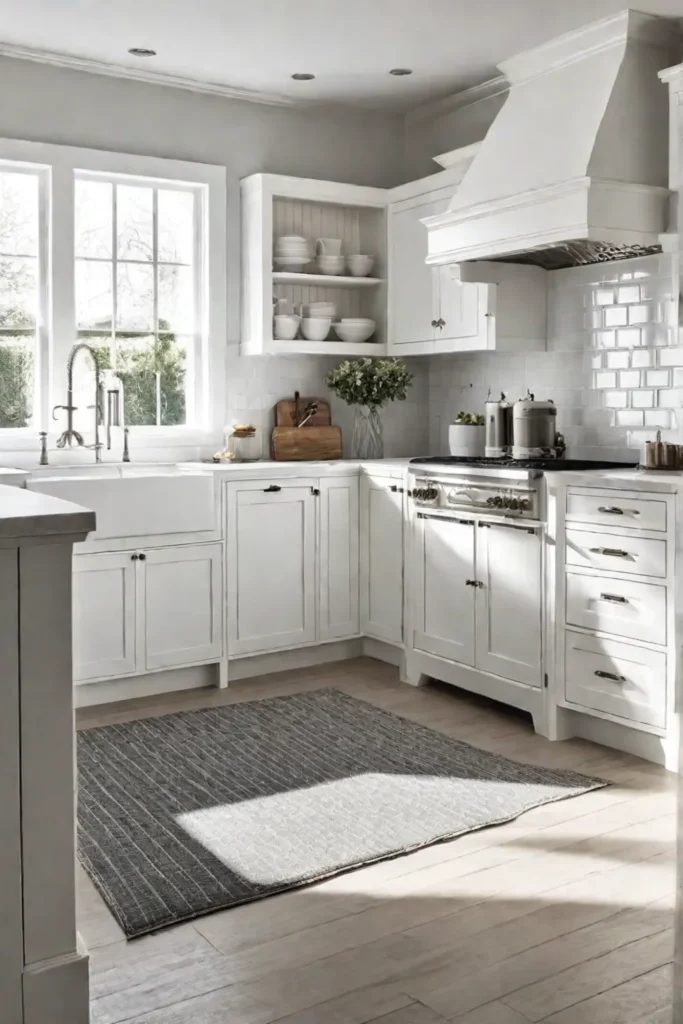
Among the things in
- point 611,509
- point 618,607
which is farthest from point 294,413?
point 618,607

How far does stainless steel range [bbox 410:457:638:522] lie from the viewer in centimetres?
397

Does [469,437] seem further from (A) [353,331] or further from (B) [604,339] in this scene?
(A) [353,331]

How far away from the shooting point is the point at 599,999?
2.16m

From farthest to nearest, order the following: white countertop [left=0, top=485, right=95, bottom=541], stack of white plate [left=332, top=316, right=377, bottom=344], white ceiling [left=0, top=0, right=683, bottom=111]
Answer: stack of white plate [left=332, top=316, right=377, bottom=344]
white ceiling [left=0, top=0, right=683, bottom=111]
white countertop [left=0, top=485, right=95, bottom=541]

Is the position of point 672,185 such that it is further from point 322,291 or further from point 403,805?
point 403,805

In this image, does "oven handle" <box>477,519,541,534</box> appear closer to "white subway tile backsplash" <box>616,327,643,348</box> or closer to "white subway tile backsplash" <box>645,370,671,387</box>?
"white subway tile backsplash" <box>645,370,671,387</box>

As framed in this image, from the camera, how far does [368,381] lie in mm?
5254

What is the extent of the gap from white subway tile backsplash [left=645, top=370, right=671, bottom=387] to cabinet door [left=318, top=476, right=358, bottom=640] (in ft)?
4.88

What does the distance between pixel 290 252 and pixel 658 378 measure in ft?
6.66

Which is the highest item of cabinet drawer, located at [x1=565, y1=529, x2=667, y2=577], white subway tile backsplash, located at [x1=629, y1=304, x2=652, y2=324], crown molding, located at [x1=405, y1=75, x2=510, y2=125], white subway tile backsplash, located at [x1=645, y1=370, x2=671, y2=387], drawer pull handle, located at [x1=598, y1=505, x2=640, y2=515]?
crown molding, located at [x1=405, y1=75, x2=510, y2=125]

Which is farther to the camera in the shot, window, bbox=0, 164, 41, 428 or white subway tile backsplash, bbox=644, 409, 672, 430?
window, bbox=0, 164, 41, 428

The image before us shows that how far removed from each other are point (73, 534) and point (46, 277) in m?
3.22

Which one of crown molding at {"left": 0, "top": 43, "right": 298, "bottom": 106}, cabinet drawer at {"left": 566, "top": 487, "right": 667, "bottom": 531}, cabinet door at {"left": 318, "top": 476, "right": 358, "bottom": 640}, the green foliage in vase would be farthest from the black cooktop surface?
crown molding at {"left": 0, "top": 43, "right": 298, "bottom": 106}

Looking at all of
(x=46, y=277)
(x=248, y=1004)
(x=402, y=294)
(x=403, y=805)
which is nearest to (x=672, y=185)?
(x=402, y=294)
